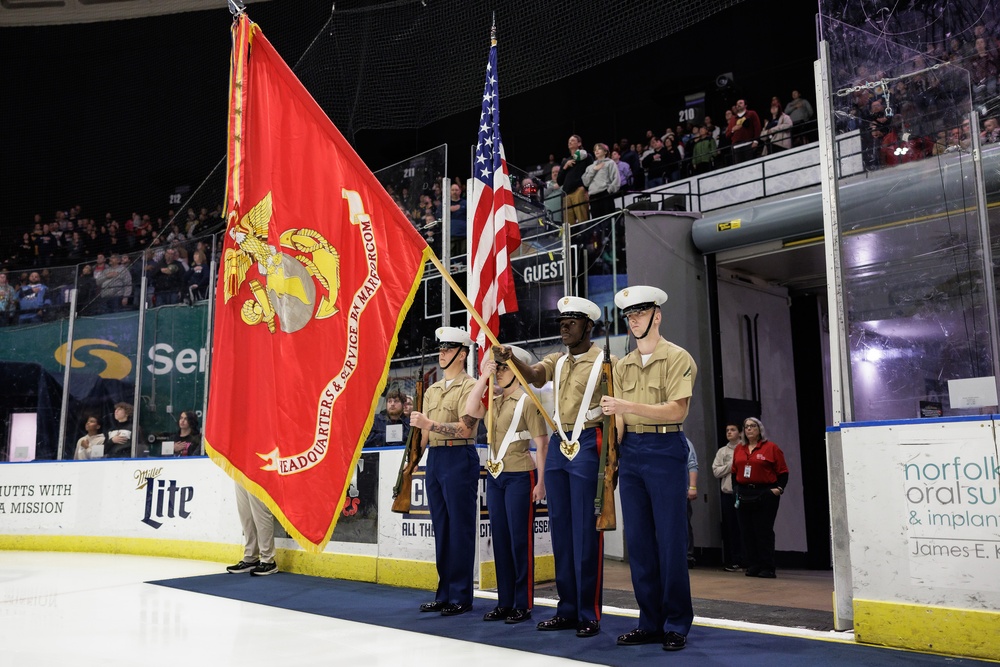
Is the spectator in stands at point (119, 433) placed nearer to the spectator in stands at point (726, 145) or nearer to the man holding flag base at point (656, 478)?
the man holding flag base at point (656, 478)

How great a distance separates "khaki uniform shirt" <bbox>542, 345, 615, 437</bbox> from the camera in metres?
4.90

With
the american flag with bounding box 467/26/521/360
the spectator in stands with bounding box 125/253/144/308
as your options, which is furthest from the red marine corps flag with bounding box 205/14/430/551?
the spectator in stands with bounding box 125/253/144/308

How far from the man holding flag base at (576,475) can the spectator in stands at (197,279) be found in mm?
6026

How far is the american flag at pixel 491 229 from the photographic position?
6727mm

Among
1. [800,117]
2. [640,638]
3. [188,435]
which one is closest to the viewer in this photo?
[640,638]

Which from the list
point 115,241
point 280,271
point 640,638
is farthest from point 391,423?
point 115,241

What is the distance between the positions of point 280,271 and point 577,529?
2.23 m

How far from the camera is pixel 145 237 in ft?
56.5

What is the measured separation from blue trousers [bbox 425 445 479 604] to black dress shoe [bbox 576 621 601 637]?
1162 mm

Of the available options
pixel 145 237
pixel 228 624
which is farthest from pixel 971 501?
pixel 145 237

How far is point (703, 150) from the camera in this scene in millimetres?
12953

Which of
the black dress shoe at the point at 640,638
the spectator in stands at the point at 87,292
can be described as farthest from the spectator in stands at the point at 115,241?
the black dress shoe at the point at 640,638

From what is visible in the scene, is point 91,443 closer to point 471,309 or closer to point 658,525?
point 471,309

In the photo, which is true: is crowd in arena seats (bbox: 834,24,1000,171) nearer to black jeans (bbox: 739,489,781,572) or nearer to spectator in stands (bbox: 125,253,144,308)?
black jeans (bbox: 739,489,781,572)
